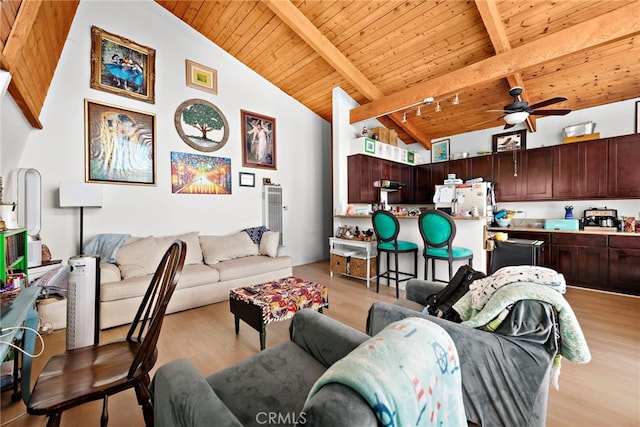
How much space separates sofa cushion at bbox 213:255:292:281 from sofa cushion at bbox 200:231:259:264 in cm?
10

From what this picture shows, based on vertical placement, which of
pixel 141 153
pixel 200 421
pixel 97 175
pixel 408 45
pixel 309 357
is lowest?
pixel 309 357

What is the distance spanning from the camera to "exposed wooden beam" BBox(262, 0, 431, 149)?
3.27 metres

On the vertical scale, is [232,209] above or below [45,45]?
below

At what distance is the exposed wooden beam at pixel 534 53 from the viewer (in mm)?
2488

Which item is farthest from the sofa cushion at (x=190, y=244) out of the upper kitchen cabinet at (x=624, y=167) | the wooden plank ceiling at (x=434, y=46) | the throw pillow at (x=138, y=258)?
the upper kitchen cabinet at (x=624, y=167)

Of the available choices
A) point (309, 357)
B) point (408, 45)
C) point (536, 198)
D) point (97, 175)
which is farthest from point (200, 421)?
point (536, 198)

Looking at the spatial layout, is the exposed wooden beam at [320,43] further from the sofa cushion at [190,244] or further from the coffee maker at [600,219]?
the coffee maker at [600,219]

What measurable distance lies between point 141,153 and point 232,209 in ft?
5.02

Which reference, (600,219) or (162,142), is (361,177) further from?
(600,219)

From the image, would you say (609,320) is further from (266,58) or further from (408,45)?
(266,58)

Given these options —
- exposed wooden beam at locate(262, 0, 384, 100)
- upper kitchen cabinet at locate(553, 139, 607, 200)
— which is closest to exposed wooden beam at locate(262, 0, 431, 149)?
exposed wooden beam at locate(262, 0, 384, 100)

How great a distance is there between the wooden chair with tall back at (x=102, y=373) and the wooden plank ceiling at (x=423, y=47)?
2.14 m

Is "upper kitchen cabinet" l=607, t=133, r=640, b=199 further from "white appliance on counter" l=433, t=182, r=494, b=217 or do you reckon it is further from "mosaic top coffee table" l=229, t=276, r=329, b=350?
"mosaic top coffee table" l=229, t=276, r=329, b=350

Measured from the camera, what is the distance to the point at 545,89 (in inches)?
154
